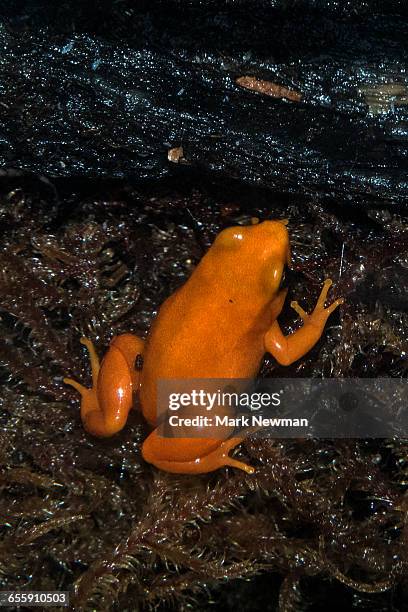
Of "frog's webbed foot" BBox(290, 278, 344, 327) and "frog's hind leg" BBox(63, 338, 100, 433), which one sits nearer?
"frog's webbed foot" BBox(290, 278, 344, 327)

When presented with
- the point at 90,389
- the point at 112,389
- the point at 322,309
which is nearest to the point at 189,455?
the point at 112,389

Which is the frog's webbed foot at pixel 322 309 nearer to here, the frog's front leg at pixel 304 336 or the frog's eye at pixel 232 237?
the frog's front leg at pixel 304 336

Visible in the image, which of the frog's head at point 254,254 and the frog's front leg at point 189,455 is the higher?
the frog's head at point 254,254

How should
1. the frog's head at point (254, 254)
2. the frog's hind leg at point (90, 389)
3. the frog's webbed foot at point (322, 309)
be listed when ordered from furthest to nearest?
the frog's hind leg at point (90, 389) < the frog's webbed foot at point (322, 309) < the frog's head at point (254, 254)

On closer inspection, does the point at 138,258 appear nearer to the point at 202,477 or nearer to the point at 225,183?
the point at 225,183

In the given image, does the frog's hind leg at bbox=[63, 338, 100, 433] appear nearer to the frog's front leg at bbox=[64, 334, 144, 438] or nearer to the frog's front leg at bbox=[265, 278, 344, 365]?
the frog's front leg at bbox=[64, 334, 144, 438]

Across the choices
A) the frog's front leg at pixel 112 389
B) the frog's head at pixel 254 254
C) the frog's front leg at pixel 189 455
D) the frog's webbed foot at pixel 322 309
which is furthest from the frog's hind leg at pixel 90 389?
the frog's webbed foot at pixel 322 309

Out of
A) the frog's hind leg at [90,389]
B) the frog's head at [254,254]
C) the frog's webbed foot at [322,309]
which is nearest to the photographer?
the frog's head at [254,254]

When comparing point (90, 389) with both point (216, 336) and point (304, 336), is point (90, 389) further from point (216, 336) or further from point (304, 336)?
point (304, 336)

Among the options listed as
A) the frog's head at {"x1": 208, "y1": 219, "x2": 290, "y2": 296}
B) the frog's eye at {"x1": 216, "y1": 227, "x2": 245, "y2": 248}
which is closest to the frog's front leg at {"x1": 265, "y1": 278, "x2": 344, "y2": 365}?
the frog's head at {"x1": 208, "y1": 219, "x2": 290, "y2": 296}

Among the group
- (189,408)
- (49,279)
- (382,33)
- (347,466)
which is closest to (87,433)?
(189,408)
